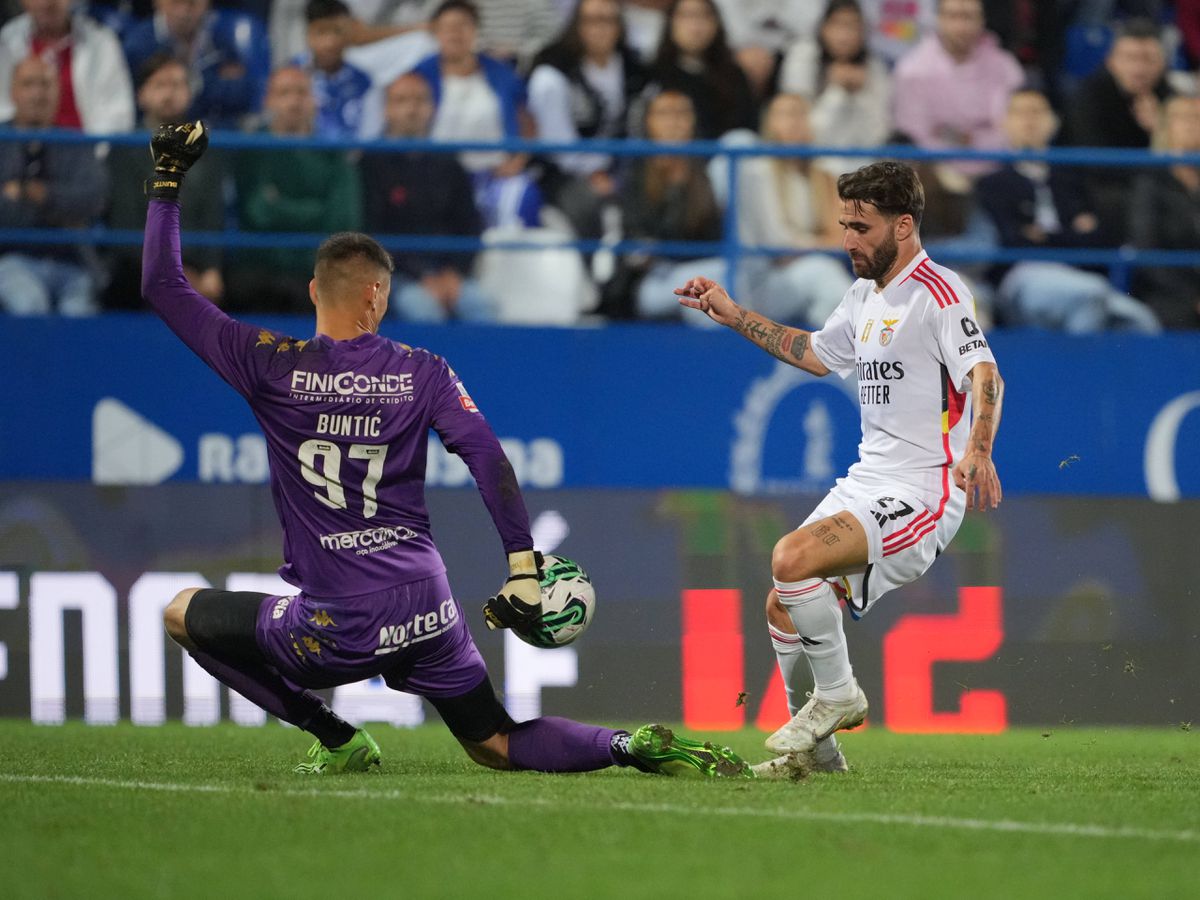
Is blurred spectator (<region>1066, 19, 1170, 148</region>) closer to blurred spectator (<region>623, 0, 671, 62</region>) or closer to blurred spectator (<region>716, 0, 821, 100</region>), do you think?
blurred spectator (<region>716, 0, 821, 100</region>)

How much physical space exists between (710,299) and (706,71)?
5135 millimetres

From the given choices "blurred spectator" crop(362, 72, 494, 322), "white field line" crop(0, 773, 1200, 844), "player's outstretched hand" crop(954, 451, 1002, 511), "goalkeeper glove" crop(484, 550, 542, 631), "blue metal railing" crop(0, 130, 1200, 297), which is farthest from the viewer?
"blurred spectator" crop(362, 72, 494, 322)

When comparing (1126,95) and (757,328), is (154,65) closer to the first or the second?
(757,328)

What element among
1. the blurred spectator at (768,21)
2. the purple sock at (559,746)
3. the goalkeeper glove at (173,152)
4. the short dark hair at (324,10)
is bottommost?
the purple sock at (559,746)

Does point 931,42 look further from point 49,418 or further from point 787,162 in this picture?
point 49,418

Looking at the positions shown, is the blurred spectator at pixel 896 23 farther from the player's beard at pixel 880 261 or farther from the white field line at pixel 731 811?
the white field line at pixel 731 811

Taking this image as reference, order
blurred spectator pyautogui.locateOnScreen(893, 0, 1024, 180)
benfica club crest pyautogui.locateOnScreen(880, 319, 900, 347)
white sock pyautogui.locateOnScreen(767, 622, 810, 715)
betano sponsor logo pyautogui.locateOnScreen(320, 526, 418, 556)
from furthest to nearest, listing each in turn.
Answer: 1. blurred spectator pyautogui.locateOnScreen(893, 0, 1024, 180)
2. white sock pyautogui.locateOnScreen(767, 622, 810, 715)
3. benfica club crest pyautogui.locateOnScreen(880, 319, 900, 347)
4. betano sponsor logo pyautogui.locateOnScreen(320, 526, 418, 556)

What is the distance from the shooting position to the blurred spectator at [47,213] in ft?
32.5

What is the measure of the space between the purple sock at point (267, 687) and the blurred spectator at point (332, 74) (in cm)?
578

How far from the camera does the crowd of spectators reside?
10.1 m

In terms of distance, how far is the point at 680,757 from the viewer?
619 centimetres

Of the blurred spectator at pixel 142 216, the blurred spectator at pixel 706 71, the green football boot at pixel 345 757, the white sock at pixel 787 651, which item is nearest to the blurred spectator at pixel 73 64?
the blurred spectator at pixel 142 216

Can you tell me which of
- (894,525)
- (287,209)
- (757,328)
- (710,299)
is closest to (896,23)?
(287,209)

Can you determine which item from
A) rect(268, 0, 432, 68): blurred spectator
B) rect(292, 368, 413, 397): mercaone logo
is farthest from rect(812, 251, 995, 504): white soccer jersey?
rect(268, 0, 432, 68): blurred spectator
